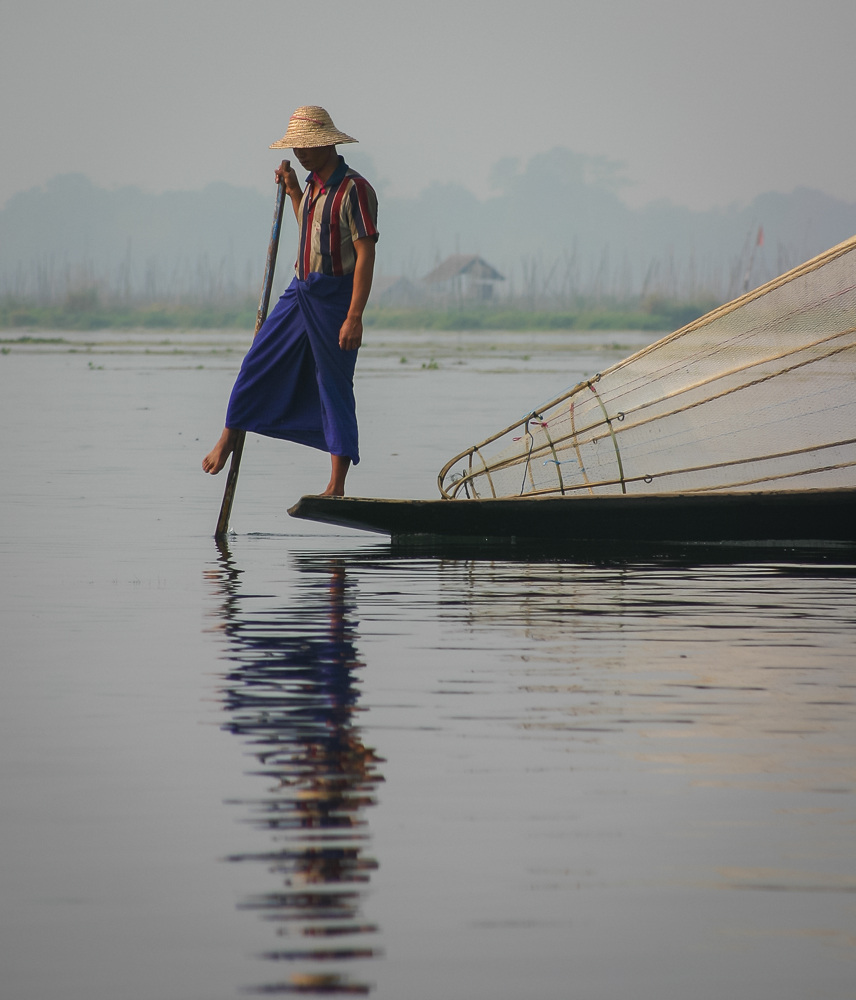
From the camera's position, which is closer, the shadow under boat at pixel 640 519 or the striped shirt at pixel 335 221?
the striped shirt at pixel 335 221

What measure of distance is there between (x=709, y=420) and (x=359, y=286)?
194 cm

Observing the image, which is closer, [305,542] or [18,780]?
[18,780]

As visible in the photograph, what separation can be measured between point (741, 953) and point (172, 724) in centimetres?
186

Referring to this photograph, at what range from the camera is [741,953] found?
2.71 metres

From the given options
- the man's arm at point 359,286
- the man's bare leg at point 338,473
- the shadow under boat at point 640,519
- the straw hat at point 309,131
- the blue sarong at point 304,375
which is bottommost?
the shadow under boat at point 640,519

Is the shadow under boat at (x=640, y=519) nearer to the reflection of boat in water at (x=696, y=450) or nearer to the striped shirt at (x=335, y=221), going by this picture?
the reflection of boat in water at (x=696, y=450)

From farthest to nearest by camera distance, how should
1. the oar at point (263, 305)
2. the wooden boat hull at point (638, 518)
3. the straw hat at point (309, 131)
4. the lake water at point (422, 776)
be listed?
the oar at point (263, 305) < the wooden boat hull at point (638, 518) < the straw hat at point (309, 131) < the lake water at point (422, 776)

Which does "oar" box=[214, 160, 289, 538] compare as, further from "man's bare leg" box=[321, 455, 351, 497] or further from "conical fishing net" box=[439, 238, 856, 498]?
"conical fishing net" box=[439, 238, 856, 498]

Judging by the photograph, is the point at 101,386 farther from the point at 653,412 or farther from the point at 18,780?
the point at 18,780

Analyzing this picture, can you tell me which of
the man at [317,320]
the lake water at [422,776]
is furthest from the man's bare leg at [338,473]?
the lake water at [422,776]

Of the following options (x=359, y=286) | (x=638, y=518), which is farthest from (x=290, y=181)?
(x=638, y=518)

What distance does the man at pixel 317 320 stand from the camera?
7113mm

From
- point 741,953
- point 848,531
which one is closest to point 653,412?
point 848,531

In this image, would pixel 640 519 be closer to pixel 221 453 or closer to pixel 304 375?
pixel 304 375
